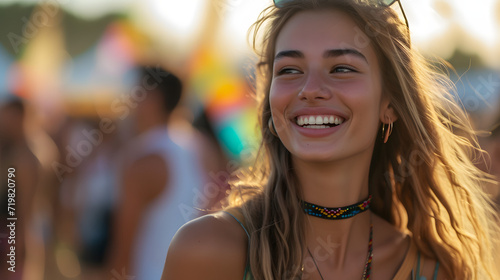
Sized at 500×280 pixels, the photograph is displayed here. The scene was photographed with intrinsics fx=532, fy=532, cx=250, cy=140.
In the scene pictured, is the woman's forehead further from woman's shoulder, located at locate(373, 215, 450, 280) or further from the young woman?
woman's shoulder, located at locate(373, 215, 450, 280)

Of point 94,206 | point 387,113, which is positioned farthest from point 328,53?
point 94,206

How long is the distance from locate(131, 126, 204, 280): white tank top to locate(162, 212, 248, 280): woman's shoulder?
1.12 meters

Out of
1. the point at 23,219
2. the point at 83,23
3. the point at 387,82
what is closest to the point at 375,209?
the point at 387,82

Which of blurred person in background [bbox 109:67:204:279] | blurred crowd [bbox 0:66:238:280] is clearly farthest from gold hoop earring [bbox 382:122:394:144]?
blurred person in background [bbox 109:67:204:279]

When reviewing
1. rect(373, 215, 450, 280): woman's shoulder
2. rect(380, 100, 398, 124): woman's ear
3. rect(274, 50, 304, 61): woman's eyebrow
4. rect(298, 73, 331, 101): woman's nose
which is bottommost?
rect(373, 215, 450, 280): woman's shoulder

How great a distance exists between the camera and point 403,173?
2426 mm

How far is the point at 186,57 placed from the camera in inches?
205

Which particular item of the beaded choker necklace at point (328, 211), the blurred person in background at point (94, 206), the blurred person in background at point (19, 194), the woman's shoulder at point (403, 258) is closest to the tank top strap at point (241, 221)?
the beaded choker necklace at point (328, 211)

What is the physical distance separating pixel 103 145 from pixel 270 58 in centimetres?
300

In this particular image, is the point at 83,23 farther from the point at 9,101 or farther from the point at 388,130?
the point at 388,130

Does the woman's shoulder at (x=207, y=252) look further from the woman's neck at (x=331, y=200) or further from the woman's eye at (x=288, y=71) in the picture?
the woman's eye at (x=288, y=71)

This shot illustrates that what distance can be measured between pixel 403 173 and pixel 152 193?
4.97 feet

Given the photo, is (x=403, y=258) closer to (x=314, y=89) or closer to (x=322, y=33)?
(x=314, y=89)

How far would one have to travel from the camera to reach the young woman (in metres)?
1.94
